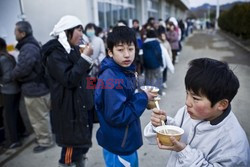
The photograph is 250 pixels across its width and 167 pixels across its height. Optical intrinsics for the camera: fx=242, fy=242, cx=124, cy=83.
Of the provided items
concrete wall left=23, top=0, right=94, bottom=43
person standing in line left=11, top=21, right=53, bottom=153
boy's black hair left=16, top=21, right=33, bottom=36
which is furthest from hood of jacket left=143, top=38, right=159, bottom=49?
boy's black hair left=16, top=21, right=33, bottom=36

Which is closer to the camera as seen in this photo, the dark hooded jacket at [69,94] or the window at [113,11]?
the dark hooded jacket at [69,94]

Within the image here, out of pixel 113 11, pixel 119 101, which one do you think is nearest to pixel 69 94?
pixel 119 101

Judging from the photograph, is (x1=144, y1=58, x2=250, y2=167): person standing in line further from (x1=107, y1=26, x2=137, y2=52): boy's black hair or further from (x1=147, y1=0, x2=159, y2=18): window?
(x1=147, y1=0, x2=159, y2=18): window

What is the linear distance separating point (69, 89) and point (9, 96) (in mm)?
1542

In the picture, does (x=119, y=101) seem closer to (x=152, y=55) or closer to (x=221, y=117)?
(x=221, y=117)

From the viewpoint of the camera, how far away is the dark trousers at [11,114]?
3424 mm

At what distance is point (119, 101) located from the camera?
1.53 metres

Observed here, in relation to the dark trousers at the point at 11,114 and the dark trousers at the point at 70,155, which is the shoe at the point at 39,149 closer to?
the dark trousers at the point at 11,114

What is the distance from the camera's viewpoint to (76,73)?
2174mm

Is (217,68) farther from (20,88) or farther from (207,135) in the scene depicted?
(20,88)

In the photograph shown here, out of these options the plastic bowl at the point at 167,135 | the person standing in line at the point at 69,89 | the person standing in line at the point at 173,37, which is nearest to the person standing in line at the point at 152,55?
the person standing in line at the point at 69,89

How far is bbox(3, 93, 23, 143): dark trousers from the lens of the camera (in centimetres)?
342

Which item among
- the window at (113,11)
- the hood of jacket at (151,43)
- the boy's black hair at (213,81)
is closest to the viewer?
the boy's black hair at (213,81)

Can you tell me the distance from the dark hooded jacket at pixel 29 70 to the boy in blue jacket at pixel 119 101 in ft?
5.77
